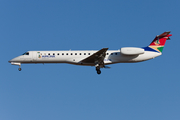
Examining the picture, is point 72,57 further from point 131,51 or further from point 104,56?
point 131,51

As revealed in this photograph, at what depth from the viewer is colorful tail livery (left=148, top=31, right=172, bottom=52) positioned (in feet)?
114

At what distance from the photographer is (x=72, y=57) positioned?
1375 inches

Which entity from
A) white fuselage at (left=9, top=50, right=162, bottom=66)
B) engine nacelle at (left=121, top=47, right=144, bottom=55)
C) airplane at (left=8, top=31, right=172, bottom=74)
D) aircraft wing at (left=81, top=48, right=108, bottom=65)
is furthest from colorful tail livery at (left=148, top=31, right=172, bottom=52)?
aircraft wing at (left=81, top=48, right=108, bottom=65)

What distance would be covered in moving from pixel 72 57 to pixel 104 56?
415cm

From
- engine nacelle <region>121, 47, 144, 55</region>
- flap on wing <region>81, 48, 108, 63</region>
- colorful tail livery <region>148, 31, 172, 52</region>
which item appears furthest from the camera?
colorful tail livery <region>148, 31, 172, 52</region>

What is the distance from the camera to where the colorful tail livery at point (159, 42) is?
34.8 metres

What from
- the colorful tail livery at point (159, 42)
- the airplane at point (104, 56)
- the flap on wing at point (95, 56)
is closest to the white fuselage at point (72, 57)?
the airplane at point (104, 56)

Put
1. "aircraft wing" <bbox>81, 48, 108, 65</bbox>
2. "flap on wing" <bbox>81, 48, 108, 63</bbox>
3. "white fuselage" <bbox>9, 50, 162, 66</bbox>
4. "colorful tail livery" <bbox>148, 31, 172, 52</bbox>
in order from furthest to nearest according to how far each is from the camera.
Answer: "colorful tail livery" <bbox>148, 31, 172, 52</bbox>
"white fuselage" <bbox>9, 50, 162, 66</bbox>
"aircraft wing" <bbox>81, 48, 108, 65</bbox>
"flap on wing" <bbox>81, 48, 108, 63</bbox>

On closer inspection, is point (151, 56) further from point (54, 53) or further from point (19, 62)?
point (19, 62)

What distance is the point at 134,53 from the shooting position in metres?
33.6

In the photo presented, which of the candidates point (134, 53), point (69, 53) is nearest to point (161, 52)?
point (134, 53)

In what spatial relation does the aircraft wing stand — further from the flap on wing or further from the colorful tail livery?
the colorful tail livery

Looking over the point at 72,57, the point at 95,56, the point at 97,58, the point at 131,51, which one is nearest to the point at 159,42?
the point at 131,51

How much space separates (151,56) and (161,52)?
56.5 inches
